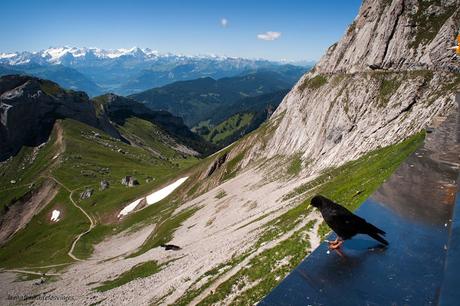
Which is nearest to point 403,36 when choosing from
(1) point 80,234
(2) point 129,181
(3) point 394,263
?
(3) point 394,263

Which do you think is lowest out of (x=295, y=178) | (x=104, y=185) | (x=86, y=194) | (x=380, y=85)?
(x=86, y=194)

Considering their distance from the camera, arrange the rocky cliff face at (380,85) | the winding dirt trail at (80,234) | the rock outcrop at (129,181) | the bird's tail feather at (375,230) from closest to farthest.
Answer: the bird's tail feather at (375,230) → the rocky cliff face at (380,85) → the winding dirt trail at (80,234) → the rock outcrop at (129,181)

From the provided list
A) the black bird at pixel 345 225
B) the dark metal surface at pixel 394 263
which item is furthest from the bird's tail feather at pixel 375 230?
the dark metal surface at pixel 394 263

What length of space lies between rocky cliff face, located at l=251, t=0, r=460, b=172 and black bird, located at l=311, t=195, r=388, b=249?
42.4 meters

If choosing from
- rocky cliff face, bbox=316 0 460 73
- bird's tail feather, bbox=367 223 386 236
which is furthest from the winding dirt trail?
bird's tail feather, bbox=367 223 386 236

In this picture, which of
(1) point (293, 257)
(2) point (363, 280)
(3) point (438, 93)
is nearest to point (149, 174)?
(3) point (438, 93)

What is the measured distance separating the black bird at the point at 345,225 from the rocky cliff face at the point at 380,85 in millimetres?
42380

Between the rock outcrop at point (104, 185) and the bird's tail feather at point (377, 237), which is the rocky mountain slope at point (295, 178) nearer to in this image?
the bird's tail feather at point (377, 237)

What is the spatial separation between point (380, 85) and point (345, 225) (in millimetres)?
63710

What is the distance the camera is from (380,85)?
223 ft

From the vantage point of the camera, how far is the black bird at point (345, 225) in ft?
31.4

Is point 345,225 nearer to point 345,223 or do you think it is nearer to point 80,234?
point 345,223

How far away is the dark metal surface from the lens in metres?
6.89

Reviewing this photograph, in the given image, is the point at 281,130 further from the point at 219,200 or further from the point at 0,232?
the point at 0,232
